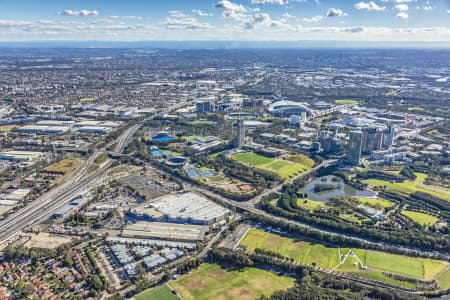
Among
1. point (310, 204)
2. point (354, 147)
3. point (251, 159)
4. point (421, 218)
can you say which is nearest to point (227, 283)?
point (310, 204)

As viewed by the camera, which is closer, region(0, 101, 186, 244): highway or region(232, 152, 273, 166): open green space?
region(0, 101, 186, 244): highway

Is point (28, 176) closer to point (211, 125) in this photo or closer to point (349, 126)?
point (211, 125)

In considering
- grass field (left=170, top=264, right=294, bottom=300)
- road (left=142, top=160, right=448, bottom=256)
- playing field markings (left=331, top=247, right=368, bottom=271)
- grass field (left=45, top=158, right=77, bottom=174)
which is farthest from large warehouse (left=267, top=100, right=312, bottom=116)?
grass field (left=170, top=264, right=294, bottom=300)

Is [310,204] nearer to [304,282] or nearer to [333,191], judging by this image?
[333,191]

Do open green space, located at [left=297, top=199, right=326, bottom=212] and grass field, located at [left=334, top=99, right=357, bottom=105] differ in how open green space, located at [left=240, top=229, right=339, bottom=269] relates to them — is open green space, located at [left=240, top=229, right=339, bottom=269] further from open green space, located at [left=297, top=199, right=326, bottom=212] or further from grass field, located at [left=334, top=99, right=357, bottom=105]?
grass field, located at [left=334, top=99, right=357, bottom=105]

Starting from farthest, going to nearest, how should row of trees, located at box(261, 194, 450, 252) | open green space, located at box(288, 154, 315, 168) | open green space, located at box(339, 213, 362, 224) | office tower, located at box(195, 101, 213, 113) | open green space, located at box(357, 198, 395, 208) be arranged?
1. office tower, located at box(195, 101, 213, 113)
2. open green space, located at box(288, 154, 315, 168)
3. open green space, located at box(357, 198, 395, 208)
4. open green space, located at box(339, 213, 362, 224)
5. row of trees, located at box(261, 194, 450, 252)

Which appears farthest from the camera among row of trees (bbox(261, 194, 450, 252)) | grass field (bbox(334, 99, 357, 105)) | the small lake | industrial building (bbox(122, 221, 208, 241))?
grass field (bbox(334, 99, 357, 105))
